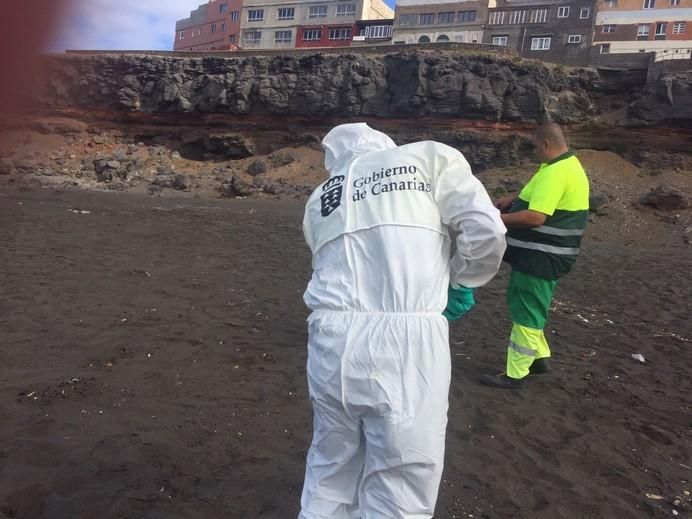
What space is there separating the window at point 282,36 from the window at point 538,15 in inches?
978

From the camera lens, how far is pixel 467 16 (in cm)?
4700

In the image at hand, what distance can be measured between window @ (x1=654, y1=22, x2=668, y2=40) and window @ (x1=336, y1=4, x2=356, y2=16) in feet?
87.7

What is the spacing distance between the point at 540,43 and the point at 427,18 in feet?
35.4

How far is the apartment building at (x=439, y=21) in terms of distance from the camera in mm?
46594

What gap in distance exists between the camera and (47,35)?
89cm

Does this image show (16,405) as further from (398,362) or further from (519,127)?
(519,127)

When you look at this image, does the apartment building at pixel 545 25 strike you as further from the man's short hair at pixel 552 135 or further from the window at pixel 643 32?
the man's short hair at pixel 552 135

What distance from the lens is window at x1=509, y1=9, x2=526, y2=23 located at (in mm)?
43906

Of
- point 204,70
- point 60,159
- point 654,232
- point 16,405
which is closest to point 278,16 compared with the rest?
point 204,70

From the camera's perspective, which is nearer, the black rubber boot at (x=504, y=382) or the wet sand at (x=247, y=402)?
the wet sand at (x=247, y=402)

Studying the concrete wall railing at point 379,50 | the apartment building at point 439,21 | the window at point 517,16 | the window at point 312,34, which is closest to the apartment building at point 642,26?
the window at point 517,16

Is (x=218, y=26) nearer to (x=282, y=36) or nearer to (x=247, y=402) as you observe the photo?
(x=282, y=36)

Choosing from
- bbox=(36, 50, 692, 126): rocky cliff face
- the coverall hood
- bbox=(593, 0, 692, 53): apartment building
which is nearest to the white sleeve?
the coverall hood

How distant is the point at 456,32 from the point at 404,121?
2586cm
